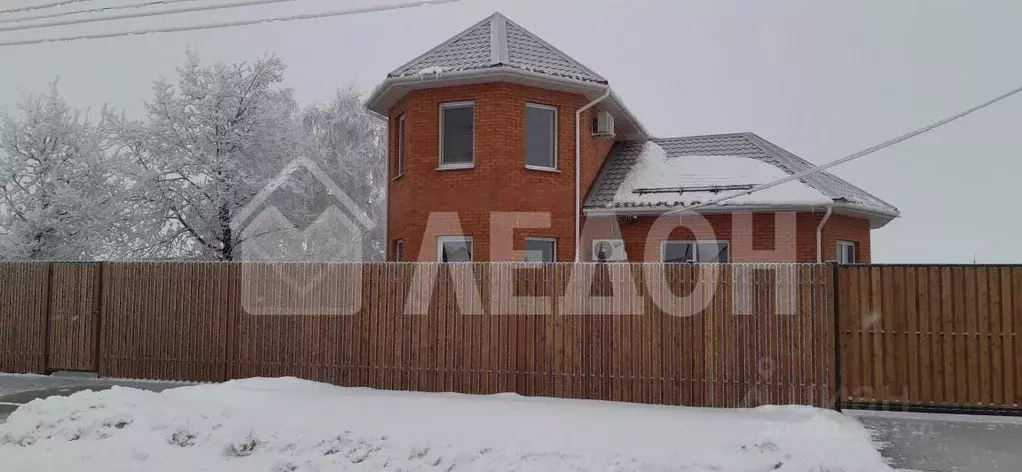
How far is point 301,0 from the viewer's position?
1127cm

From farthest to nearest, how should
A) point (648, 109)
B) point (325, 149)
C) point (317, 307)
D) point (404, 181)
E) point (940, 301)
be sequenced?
point (648, 109)
point (325, 149)
point (404, 181)
point (317, 307)
point (940, 301)

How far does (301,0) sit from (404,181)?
11.8 feet

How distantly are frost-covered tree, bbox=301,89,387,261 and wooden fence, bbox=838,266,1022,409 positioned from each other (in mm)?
22064

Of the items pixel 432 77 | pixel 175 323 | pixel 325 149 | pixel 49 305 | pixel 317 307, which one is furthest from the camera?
pixel 325 149

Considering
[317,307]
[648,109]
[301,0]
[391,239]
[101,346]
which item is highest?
[648,109]

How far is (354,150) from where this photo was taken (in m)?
28.9

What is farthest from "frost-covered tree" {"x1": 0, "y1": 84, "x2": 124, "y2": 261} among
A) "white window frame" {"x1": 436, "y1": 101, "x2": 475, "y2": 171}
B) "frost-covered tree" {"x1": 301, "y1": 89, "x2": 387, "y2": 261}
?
"white window frame" {"x1": 436, "y1": 101, "x2": 475, "y2": 171}

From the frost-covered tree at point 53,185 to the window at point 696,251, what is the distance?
1625 cm

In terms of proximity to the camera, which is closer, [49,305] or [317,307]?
[317,307]

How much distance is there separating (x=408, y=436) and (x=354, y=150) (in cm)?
2324

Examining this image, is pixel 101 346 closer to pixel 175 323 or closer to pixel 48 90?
pixel 175 323

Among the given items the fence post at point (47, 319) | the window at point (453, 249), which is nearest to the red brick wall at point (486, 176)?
the window at point (453, 249)

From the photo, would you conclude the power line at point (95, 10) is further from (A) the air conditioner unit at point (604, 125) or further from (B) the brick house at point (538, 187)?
(A) the air conditioner unit at point (604, 125)

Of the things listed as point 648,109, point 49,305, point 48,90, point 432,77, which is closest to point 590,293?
point 432,77
